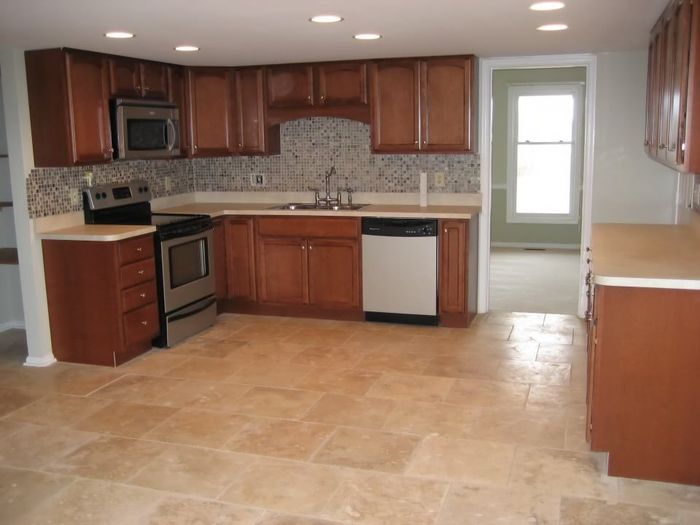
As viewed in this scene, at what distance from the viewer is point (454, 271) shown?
17.6 feet

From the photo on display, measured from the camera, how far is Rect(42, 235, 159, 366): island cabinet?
4.54 meters

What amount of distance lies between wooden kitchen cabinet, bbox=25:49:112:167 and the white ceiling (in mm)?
136

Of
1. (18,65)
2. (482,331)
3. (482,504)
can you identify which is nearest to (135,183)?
(18,65)

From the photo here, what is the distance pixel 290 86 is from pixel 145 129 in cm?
124

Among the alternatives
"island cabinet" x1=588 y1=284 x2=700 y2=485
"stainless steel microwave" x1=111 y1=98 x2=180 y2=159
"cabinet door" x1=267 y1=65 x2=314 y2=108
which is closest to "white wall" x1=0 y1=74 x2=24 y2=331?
"stainless steel microwave" x1=111 y1=98 x2=180 y2=159

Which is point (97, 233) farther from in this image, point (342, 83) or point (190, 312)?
point (342, 83)

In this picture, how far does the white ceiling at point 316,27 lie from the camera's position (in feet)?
11.1

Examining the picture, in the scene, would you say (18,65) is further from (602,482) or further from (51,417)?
(602,482)

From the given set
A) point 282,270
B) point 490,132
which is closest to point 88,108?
point 282,270

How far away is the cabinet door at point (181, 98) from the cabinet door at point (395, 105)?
1533 mm

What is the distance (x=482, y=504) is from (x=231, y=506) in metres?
1.01

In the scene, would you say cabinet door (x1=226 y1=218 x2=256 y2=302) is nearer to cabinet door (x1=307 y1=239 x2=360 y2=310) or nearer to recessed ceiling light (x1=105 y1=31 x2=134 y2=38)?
cabinet door (x1=307 y1=239 x2=360 y2=310)

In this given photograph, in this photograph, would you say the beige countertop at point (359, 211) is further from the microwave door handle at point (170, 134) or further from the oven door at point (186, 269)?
the microwave door handle at point (170, 134)

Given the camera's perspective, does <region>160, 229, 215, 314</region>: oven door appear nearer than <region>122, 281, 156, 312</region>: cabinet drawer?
No
